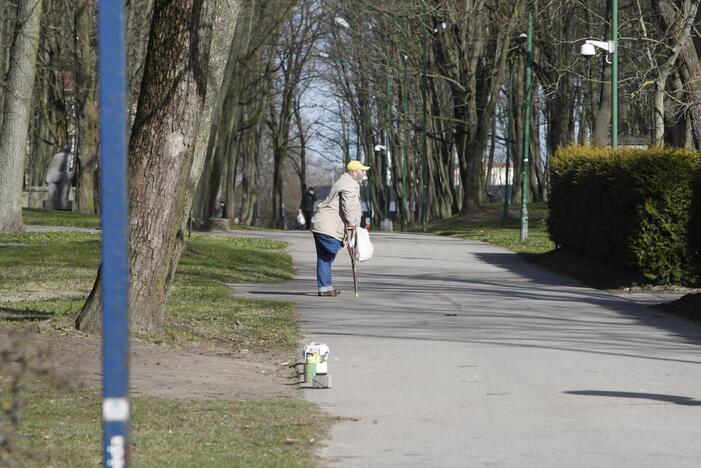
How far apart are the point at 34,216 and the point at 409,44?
21.5 metres

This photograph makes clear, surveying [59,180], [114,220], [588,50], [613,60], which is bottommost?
[114,220]

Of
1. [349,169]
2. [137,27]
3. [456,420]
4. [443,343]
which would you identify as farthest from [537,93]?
[456,420]

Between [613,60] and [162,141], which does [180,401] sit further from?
[613,60]

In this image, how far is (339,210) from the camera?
17156 millimetres

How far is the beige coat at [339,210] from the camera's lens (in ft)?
55.6

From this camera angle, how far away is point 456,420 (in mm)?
8156

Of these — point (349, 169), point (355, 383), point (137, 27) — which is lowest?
point (355, 383)

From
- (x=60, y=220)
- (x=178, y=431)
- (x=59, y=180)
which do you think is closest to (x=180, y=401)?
(x=178, y=431)

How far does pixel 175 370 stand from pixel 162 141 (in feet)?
7.88

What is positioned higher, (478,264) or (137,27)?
(137,27)

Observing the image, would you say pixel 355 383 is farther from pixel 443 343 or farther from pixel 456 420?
pixel 443 343

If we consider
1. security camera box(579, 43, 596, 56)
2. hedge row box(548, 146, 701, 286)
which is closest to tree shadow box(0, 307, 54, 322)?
hedge row box(548, 146, 701, 286)

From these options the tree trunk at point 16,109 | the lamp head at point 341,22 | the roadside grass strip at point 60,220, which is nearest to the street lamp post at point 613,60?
the tree trunk at point 16,109

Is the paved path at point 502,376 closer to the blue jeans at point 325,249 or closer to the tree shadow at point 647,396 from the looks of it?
the tree shadow at point 647,396
